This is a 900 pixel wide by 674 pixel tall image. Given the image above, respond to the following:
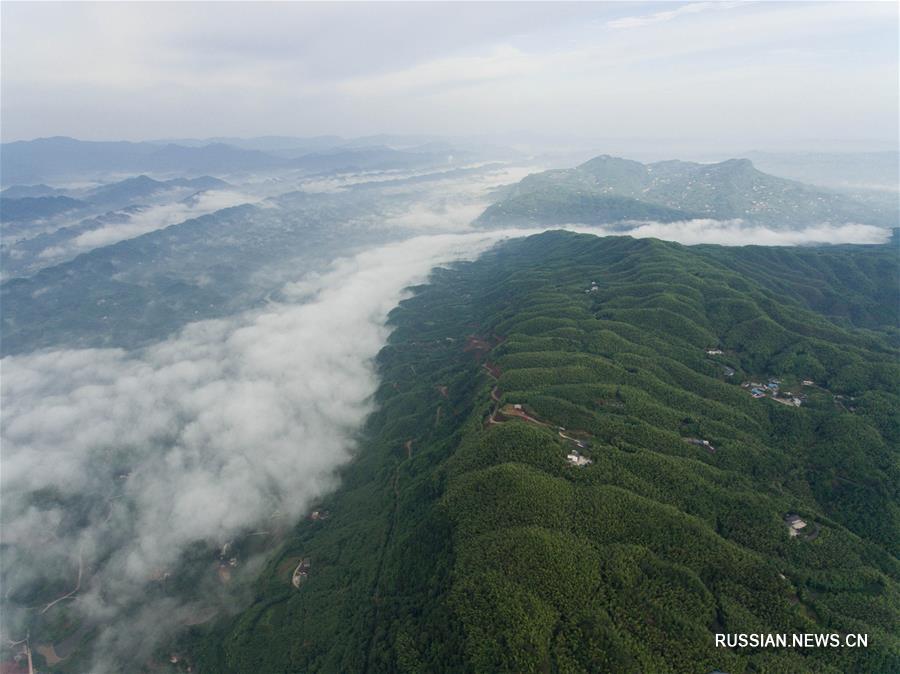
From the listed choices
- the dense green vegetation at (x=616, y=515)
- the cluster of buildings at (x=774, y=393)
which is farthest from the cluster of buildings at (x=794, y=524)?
the cluster of buildings at (x=774, y=393)

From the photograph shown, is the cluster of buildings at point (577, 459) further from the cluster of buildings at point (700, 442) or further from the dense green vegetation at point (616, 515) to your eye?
the cluster of buildings at point (700, 442)

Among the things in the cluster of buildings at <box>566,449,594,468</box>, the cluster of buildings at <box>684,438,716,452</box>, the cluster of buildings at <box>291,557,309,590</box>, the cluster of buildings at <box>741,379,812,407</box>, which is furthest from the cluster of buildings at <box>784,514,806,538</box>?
Answer: the cluster of buildings at <box>291,557,309,590</box>

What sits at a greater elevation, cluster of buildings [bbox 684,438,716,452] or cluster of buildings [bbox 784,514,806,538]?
cluster of buildings [bbox 684,438,716,452]

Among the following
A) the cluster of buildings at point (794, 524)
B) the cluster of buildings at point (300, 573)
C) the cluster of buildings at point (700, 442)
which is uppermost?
the cluster of buildings at point (700, 442)

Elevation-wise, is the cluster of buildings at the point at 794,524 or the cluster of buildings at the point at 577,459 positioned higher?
the cluster of buildings at the point at 577,459

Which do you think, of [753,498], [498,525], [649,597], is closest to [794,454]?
[753,498]

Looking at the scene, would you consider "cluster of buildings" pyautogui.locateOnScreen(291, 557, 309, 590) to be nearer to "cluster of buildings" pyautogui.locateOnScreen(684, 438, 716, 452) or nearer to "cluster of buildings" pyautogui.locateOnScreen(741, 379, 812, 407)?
"cluster of buildings" pyautogui.locateOnScreen(684, 438, 716, 452)

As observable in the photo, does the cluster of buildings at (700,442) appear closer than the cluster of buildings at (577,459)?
No

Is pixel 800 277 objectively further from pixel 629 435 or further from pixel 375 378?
pixel 375 378
